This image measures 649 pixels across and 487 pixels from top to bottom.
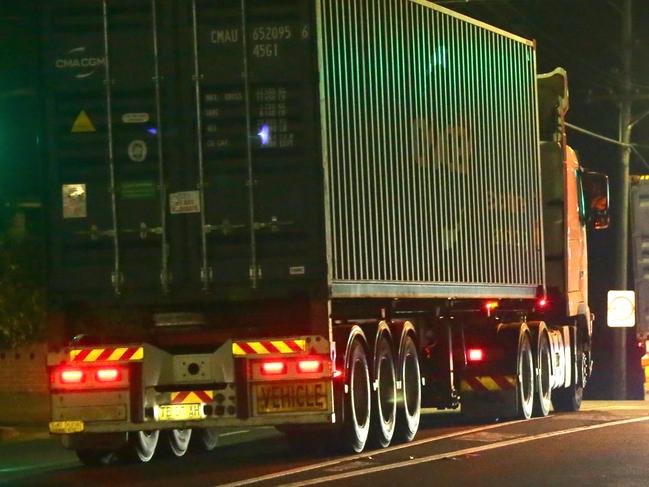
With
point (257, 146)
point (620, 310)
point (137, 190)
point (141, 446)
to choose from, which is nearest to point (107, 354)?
point (137, 190)

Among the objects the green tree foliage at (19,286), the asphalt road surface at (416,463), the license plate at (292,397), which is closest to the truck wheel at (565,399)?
the asphalt road surface at (416,463)

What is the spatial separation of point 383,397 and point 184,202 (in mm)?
3378

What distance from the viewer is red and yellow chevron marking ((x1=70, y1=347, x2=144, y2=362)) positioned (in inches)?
602

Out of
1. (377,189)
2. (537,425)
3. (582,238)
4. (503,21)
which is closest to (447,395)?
(537,425)

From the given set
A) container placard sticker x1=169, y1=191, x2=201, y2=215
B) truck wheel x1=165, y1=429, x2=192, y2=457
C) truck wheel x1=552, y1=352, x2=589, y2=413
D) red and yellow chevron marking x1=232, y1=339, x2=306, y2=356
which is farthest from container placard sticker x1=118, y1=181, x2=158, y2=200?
truck wheel x1=552, y1=352, x2=589, y2=413

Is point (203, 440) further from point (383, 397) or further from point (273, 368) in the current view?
point (273, 368)

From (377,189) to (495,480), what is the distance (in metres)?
4.11

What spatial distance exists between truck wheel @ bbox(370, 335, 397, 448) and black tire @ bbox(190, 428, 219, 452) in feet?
7.88

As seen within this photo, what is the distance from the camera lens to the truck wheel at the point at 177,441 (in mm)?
17609

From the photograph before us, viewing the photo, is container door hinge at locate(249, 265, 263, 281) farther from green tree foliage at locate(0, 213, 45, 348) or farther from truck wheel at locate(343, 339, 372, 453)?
green tree foliage at locate(0, 213, 45, 348)

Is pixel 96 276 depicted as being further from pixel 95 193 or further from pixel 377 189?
pixel 377 189

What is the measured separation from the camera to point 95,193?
1527cm

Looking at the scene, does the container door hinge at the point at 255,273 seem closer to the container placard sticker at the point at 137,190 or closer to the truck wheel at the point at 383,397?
the container placard sticker at the point at 137,190

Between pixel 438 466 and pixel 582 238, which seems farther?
pixel 582 238
